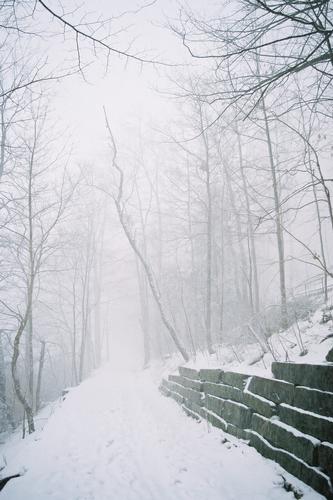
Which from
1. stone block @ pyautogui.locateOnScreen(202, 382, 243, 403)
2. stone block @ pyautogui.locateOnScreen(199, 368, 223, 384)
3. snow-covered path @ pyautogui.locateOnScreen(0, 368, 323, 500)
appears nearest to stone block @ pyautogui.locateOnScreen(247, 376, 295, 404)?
stone block @ pyautogui.locateOnScreen(202, 382, 243, 403)

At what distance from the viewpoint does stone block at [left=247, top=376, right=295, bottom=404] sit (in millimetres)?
3395

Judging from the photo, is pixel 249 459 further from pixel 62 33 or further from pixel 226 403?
pixel 62 33

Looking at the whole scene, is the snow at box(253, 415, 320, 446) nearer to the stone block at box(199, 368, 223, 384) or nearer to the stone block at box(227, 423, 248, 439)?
the stone block at box(227, 423, 248, 439)

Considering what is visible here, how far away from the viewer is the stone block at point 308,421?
9.00 ft

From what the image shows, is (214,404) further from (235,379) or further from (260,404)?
(260,404)

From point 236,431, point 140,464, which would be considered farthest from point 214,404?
point 140,464

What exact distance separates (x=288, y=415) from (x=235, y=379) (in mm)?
1490

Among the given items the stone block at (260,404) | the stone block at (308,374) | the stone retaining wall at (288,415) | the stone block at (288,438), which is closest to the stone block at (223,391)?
the stone retaining wall at (288,415)

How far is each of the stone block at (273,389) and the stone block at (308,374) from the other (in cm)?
8

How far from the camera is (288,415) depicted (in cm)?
334

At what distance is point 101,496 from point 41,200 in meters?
10.7

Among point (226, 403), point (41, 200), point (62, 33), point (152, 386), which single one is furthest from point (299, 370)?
point (41, 200)

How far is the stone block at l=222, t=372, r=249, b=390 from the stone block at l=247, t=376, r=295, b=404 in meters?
0.20

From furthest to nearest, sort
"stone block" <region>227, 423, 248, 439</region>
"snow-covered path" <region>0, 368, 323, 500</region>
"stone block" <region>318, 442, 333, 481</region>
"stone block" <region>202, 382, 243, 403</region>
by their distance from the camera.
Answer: "stone block" <region>202, 382, 243, 403</region>
"stone block" <region>227, 423, 248, 439</region>
"snow-covered path" <region>0, 368, 323, 500</region>
"stone block" <region>318, 442, 333, 481</region>
